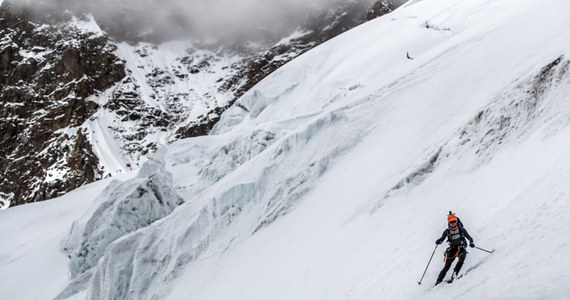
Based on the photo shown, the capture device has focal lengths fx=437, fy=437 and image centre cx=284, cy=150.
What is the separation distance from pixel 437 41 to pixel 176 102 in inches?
4642

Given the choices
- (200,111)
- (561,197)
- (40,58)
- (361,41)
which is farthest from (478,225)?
(40,58)

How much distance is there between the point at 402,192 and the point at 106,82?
476ft

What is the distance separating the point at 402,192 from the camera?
15.3 meters

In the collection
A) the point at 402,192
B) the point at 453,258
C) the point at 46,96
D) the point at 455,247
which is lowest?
the point at 402,192

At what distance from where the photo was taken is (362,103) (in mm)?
24812

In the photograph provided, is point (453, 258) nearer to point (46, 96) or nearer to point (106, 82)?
point (106, 82)

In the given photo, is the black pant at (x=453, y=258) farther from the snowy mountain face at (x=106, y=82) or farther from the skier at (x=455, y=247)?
the snowy mountain face at (x=106, y=82)

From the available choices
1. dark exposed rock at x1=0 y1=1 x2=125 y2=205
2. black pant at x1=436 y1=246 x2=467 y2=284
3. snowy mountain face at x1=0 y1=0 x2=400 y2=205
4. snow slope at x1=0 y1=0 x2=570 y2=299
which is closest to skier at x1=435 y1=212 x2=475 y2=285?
black pant at x1=436 y1=246 x2=467 y2=284

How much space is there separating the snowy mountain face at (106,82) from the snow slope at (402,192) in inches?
3633

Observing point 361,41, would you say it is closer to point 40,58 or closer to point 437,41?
point 437,41

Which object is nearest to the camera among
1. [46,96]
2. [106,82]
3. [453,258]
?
[453,258]

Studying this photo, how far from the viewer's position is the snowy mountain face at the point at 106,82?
122688 millimetres

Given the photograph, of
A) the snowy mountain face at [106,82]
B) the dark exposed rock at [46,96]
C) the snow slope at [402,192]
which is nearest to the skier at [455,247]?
the snow slope at [402,192]

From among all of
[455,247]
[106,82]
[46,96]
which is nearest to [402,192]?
[455,247]
